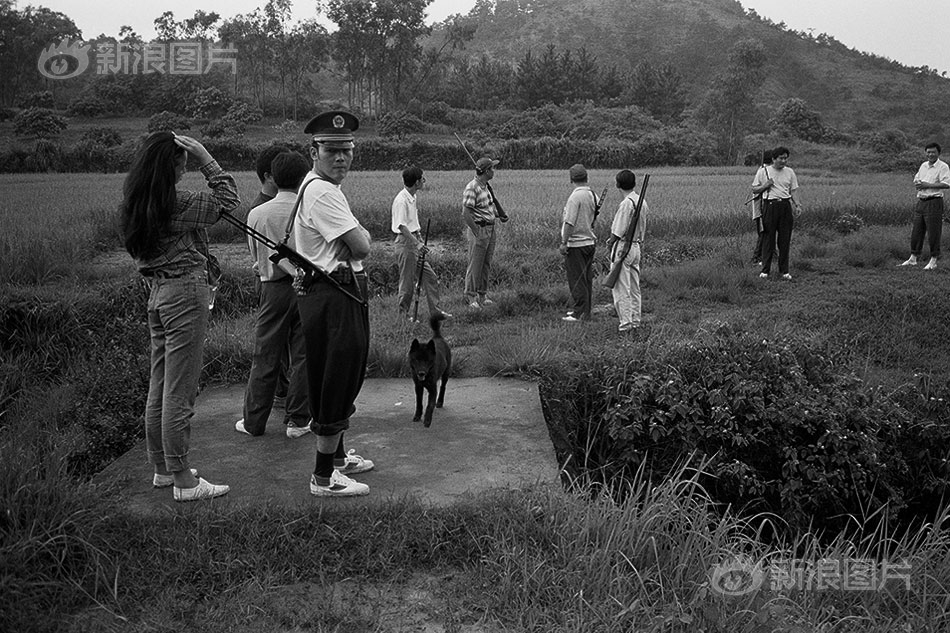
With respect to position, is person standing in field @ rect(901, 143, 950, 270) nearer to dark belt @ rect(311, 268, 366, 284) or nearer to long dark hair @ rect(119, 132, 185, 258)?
dark belt @ rect(311, 268, 366, 284)

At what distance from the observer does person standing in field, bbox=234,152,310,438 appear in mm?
4965

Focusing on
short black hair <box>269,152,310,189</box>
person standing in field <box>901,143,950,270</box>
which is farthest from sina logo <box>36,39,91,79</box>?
person standing in field <box>901,143,950,270</box>

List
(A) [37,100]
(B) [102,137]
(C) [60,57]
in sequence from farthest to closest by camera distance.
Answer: (B) [102,137] → (A) [37,100] → (C) [60,57]

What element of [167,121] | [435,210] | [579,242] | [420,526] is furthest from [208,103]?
[420,526]

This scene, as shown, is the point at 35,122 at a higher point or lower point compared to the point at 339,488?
higher

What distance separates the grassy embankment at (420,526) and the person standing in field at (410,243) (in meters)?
0.36

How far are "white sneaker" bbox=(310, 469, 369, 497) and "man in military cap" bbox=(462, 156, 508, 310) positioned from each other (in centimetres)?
539

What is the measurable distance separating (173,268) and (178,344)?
39 cm

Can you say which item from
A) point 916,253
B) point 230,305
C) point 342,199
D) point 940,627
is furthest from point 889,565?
point 916,253

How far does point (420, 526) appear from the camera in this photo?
3.87 metres

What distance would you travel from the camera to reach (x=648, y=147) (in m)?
38.3

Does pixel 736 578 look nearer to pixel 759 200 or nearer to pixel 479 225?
pixel 479 225

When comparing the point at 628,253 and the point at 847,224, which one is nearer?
the point at 628,253

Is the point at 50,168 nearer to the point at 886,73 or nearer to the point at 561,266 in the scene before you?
the point at 561,266
